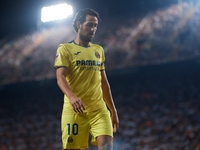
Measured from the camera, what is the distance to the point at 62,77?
6.99ft

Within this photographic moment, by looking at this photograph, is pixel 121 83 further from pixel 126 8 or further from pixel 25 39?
pixel 25 39

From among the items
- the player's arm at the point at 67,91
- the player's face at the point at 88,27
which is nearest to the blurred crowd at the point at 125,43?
the player's face at the point at 88,27

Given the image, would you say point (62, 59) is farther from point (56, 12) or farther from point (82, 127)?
point (56, 12)

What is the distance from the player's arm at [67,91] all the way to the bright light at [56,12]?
15529 millimetres

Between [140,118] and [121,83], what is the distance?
4.26 meters

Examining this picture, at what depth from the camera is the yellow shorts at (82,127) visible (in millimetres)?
2201

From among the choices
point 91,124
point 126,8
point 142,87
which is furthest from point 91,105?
point 126,8

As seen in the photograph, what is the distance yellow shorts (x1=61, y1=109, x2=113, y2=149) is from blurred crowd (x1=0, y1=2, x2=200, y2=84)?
11874 millimetres

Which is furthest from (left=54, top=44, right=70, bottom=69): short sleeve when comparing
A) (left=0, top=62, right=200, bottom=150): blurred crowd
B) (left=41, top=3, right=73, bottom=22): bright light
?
(left=41, top=3, right=73, bottom=22): bright light

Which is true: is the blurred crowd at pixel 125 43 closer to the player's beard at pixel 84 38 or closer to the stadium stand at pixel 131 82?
the stadium stand at pixel 131 82

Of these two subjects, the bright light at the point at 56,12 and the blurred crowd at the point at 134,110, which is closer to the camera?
the blurred crowd at the point at 134,110

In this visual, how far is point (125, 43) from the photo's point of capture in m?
15.3

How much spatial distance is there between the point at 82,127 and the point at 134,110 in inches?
428

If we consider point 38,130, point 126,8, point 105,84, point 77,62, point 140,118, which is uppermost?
point 126,8
